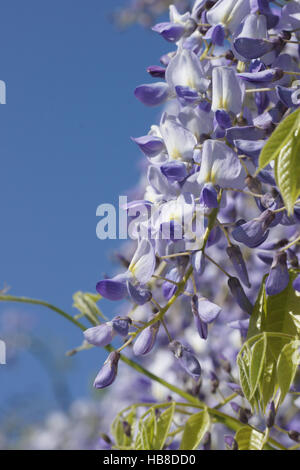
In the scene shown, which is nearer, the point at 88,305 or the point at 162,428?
the point at 162,428

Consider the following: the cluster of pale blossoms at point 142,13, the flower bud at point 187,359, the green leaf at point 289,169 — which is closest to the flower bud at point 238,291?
the flower bud at point 187,359

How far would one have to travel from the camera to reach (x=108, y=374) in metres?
0.85

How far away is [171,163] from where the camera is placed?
34.0 inches

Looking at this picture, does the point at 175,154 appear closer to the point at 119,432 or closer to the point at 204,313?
the point at 204,313

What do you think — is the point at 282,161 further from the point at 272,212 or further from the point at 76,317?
the point at 76,317

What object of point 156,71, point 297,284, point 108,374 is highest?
point 156,71

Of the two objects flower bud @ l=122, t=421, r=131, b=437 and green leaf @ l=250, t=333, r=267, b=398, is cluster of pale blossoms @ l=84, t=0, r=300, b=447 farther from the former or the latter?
flower bud @ l=122, t=421, r=131, b=437

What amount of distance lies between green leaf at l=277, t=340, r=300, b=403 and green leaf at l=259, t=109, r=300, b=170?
10.0 inches

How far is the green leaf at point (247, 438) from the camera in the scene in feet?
3.09

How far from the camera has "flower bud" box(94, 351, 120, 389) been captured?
84 cm

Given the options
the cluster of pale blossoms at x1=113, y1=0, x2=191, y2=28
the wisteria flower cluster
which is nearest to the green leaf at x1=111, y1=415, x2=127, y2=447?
the wisteria flower cluster

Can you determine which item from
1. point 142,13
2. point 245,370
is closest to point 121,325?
point 245,370

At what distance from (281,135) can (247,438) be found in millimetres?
462
